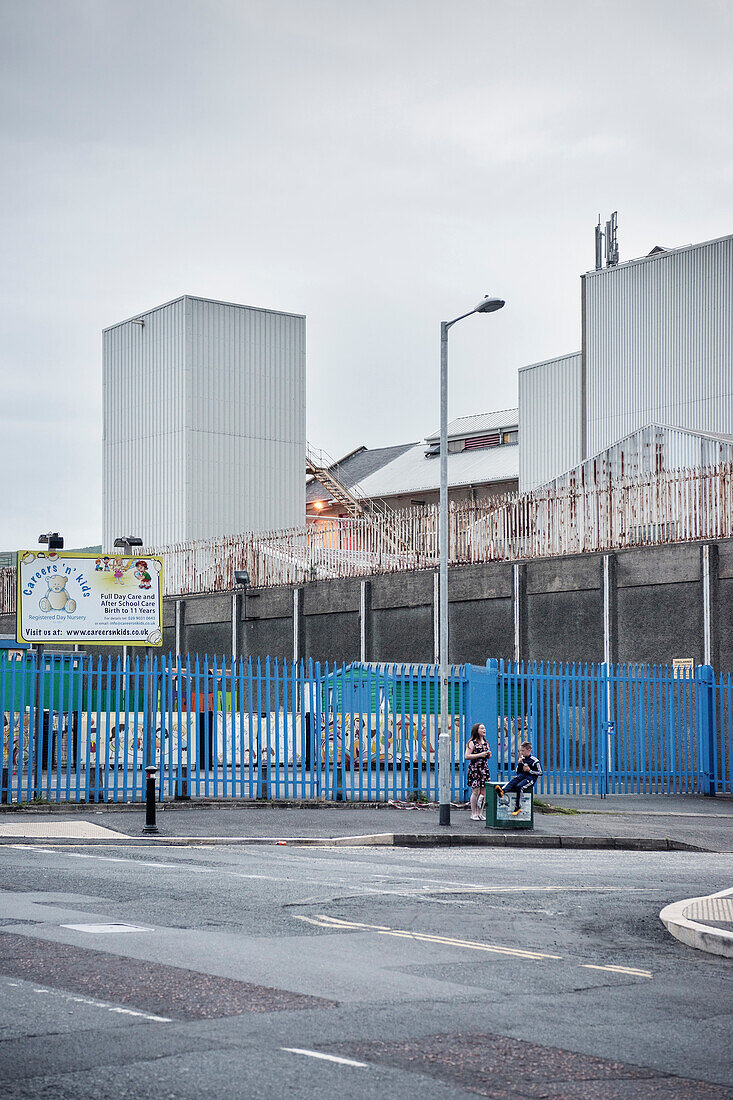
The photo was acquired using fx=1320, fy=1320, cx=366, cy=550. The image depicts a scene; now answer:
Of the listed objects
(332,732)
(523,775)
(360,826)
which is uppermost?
(332,732)

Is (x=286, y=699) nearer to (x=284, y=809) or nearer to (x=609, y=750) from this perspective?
(x=284, y=809)

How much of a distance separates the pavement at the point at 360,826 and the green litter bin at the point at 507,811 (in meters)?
0.25

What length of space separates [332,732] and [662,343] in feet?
84.4

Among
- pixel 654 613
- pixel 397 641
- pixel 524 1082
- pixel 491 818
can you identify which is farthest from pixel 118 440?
pixel 524 1082

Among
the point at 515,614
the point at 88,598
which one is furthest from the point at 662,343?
the point at 88,598

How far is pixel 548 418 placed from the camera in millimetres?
53156

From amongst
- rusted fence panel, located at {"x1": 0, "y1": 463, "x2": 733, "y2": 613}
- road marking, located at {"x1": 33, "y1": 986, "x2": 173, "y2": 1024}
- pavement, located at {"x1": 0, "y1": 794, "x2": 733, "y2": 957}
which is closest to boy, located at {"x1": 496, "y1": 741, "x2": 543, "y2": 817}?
pavement, located at {"x1": 0, "y1": 794, "x2": 733, "y2": 957}

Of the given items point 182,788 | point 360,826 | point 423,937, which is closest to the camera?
point 423,937

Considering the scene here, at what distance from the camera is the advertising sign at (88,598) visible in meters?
25.7

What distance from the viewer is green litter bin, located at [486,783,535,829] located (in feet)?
66.3

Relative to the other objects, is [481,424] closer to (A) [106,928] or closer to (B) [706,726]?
(B) [706,726]

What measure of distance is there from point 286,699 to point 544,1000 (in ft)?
54.4

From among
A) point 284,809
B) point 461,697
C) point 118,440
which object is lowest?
point 284,809

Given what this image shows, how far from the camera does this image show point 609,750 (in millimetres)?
26203
